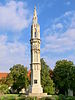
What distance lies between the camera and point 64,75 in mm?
52250

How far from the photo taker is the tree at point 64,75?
50.6m

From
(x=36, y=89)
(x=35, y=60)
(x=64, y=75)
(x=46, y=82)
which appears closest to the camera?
(x=36, y=89)

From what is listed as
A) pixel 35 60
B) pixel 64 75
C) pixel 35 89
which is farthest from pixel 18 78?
pixel 35 89

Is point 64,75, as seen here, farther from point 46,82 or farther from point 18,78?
point 18,78

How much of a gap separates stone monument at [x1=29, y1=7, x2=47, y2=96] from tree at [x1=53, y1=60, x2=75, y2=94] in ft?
30.9

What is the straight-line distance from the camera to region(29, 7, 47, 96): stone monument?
43281 millimetres

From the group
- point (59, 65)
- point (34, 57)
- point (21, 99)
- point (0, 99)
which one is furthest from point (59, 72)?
point (0, 99)

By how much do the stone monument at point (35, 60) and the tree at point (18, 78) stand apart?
10.8 metres

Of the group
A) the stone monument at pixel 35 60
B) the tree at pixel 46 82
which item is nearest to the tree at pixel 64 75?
the tree at pixel 46 82

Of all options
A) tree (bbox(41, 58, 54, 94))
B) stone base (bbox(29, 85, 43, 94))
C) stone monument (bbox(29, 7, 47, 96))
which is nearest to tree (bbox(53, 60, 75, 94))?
tree (bbox(41, 58, 54, 94))

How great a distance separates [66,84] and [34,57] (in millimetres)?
11736

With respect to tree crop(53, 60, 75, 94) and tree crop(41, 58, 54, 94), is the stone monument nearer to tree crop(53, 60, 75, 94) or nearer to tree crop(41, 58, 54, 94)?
tree crop(41, 58, 54, 94)

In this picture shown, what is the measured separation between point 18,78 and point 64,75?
1244 cm

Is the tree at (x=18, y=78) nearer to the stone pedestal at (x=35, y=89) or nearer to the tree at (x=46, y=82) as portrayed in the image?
the tree at (x=46, y=82)
